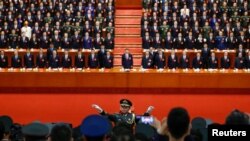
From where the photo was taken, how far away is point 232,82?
1548 cm

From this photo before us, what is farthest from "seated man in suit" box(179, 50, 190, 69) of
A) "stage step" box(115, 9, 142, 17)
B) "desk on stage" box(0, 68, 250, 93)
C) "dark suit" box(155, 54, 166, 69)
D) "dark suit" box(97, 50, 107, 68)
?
"stage step" box(115, 9, 142, 17)

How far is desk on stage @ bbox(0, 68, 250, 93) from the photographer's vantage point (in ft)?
51.0

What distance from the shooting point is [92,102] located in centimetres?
1488

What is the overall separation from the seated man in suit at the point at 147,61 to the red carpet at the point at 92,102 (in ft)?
5.78

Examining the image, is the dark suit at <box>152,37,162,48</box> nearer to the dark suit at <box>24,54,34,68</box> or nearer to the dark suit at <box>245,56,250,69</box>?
the dark suit at <box>245,56,250,69</box>

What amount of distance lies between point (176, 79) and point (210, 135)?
1124 cm

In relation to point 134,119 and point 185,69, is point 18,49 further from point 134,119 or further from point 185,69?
point 134,119

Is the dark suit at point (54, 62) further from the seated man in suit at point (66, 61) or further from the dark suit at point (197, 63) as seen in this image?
the dark suit at point (197, 63)

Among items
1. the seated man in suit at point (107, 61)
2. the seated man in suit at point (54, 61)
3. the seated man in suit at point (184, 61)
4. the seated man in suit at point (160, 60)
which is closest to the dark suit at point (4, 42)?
the seated man in suit at point (54, 61)

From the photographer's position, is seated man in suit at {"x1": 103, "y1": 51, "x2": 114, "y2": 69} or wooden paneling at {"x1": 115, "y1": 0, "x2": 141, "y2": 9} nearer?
seated man in suit at {"x1": 103, "y1": 51, "x2": 114, "y2": 69}

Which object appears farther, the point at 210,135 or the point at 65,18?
the point at 65,18

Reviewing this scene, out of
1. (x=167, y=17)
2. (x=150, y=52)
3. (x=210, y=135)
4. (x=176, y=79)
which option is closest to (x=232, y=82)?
(x=176, y=79)

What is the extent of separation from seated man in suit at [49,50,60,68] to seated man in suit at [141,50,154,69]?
2699mm

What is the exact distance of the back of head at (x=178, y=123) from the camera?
4.34m
